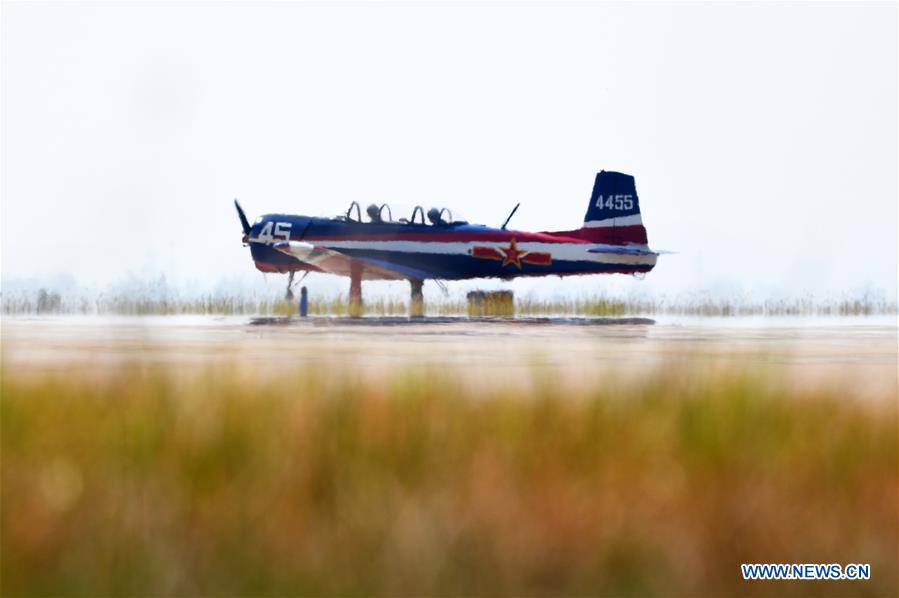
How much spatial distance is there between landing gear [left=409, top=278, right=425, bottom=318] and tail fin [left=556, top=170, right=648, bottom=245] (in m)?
4.44

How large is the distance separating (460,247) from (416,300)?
1928mm

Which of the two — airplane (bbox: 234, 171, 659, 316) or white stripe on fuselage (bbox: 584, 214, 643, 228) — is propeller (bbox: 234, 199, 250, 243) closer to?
airplane (bbox: 234, 171, 659, 316)

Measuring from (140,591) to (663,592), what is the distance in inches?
79.6

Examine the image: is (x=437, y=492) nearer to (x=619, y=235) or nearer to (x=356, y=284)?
(x=356, y=284)

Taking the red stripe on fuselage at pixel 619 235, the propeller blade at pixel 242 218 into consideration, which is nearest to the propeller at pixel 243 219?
the propeller blade at pixel 242 218

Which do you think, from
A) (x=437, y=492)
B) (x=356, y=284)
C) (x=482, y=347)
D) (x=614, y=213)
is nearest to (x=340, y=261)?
(x=356, y=284)

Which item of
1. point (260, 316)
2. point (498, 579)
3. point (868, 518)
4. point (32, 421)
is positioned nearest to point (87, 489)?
point (32, 421)

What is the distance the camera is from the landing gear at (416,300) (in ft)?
87.9

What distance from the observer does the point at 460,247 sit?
2731cm

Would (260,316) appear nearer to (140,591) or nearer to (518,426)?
(518,426)

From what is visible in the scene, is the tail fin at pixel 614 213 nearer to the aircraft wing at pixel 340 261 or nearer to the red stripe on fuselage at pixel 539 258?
the red stripe on fuselage at pixel 539 258

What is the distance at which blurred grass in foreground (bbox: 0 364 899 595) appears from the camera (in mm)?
4227

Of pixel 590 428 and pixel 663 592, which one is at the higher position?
pixel 590 428

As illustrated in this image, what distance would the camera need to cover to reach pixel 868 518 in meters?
4.85
